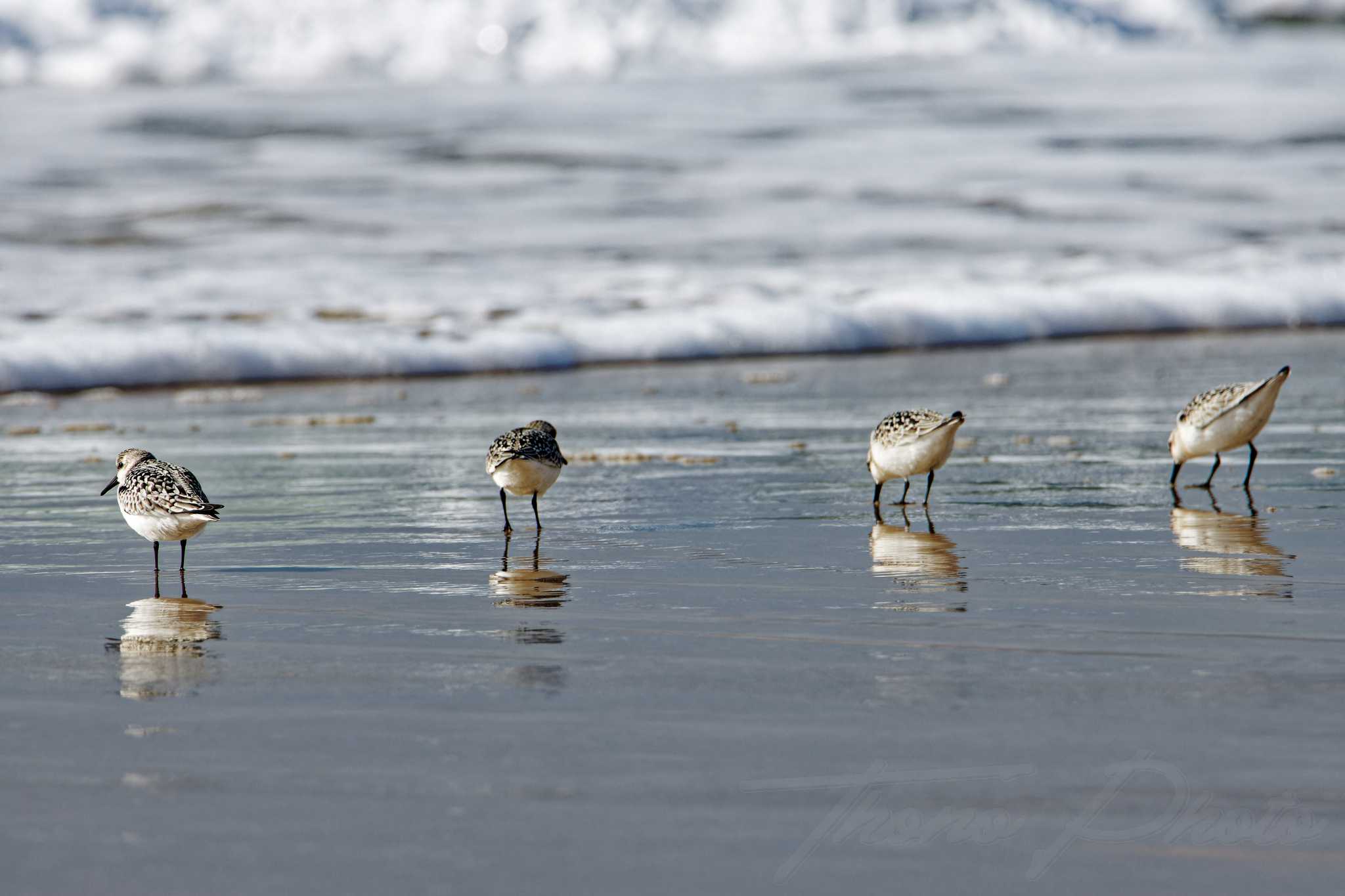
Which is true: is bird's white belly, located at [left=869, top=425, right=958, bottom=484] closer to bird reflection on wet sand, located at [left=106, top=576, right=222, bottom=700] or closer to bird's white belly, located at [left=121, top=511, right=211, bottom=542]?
bird's white belly, located at [left=121, top=511, right=211, bottom=542]

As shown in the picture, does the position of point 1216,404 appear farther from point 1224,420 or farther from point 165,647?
point 165,647

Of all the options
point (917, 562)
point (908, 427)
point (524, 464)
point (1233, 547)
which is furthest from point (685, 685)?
point (908, 427)

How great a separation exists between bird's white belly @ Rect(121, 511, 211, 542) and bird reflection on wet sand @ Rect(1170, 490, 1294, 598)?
3.52 metres

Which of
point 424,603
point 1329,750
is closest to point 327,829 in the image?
point 1329,750

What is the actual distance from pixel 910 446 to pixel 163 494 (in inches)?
134

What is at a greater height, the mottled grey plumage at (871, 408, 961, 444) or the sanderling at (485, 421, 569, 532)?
the mottled grey plumage at (871, 408, 961, 444)

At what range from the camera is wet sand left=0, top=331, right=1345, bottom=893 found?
306 centimetres

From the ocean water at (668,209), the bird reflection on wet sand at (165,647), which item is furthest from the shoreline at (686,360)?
the bird reflection on wet sand at (165,647)

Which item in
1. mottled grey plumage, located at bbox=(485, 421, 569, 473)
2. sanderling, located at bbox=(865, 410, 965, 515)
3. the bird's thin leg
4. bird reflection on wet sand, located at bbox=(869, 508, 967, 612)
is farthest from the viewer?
the bird's thin leg

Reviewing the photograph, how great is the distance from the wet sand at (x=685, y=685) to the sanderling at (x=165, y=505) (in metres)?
0.20

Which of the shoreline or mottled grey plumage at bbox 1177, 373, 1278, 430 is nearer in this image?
mottled grey plumage at bbox 1177, 373, 1278, 430

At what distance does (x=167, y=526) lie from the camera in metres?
6.17

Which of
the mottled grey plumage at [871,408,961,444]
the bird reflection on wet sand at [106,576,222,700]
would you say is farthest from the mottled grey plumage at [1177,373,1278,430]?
the bird reflection on wet sand at [106,576,222,700]

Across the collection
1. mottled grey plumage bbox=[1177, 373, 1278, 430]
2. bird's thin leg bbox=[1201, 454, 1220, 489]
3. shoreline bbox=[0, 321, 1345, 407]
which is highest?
shoreline bbox=[0, 321, 1345, 407]
